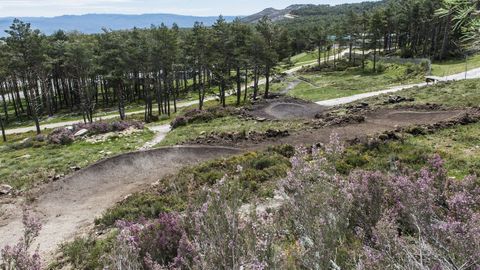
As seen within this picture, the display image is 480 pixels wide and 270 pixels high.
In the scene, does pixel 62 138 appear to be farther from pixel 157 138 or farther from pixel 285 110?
pixel 285 110

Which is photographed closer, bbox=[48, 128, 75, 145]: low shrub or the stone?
bbox=[48, 128, 75, 145]: low shrub

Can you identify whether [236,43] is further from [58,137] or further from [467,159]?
[467,159]

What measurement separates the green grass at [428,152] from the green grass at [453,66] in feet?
138

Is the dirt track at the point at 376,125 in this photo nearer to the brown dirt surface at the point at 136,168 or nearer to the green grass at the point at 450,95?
the brown dirt surface at the point at 136,168

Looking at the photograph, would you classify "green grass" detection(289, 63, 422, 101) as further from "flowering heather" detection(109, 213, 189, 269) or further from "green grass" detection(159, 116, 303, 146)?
"flowering heather" detection(109, 213, 189, 269)

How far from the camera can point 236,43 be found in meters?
57.6

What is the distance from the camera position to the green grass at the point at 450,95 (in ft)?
100

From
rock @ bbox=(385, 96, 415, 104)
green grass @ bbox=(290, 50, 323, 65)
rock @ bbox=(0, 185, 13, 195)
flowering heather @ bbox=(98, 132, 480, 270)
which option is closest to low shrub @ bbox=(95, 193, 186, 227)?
flowering heather @ bbox=(98, 132, 480, 270)

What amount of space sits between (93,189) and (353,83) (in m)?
57.7

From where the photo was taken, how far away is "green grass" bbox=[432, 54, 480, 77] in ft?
199

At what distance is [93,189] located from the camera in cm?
2130

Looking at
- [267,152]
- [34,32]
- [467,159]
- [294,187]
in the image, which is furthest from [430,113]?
[34,32]

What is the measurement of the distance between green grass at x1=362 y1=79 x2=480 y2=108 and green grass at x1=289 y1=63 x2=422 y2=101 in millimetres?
15974

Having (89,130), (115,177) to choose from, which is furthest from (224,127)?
(89,130)
